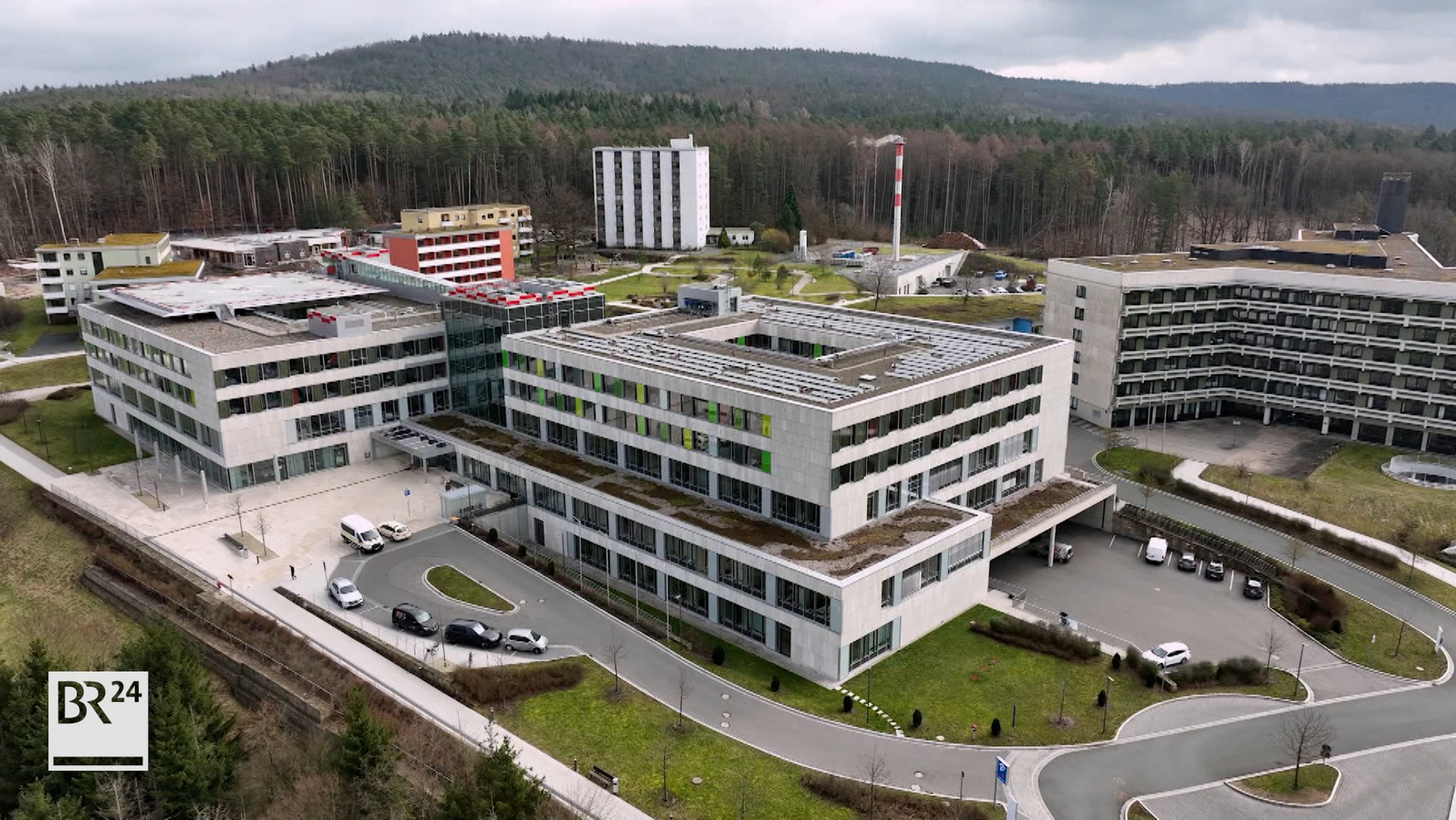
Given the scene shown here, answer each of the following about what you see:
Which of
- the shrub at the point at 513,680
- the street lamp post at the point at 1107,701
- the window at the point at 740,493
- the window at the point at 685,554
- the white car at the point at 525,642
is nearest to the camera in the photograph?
the street lamp post at the point at 1107,701

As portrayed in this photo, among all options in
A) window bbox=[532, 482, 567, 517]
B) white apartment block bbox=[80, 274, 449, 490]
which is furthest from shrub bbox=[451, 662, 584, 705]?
white apartment block bbox=[80, 274, 449, 490]

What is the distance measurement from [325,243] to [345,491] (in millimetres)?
82722

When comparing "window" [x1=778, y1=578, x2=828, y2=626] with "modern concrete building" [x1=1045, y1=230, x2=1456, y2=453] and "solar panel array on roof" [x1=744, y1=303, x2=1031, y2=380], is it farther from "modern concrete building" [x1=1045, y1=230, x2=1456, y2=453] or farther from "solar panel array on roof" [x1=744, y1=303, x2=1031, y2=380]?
"modern concrete building" [x1=1045, y1=230, x2=1456, y2=453]

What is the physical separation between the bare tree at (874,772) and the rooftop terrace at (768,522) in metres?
8.64

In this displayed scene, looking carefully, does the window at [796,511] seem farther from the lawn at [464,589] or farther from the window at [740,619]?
the lawn at [464,589]

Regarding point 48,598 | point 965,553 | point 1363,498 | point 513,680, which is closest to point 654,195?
point 1363,498

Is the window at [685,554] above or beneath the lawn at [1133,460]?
above

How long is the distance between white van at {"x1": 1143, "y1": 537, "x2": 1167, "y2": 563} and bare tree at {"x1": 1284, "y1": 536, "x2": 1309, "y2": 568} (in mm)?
7083

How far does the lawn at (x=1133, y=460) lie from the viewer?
74750 millimetres

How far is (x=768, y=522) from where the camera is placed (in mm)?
52250

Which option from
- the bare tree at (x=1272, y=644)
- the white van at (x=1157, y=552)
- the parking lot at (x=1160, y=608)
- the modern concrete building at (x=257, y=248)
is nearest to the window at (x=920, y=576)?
the parking lot at (x=1160, y=608)

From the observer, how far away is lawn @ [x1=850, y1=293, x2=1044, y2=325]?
392 ft

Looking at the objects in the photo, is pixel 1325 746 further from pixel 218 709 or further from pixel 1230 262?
pixel 1230 262

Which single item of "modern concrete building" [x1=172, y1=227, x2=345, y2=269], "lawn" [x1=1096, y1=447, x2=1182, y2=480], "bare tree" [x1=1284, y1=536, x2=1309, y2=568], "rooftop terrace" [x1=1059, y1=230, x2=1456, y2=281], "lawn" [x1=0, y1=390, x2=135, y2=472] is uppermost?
"rooftop terrace" [x1=1059, y1=230, x2=1456, y2=281]
